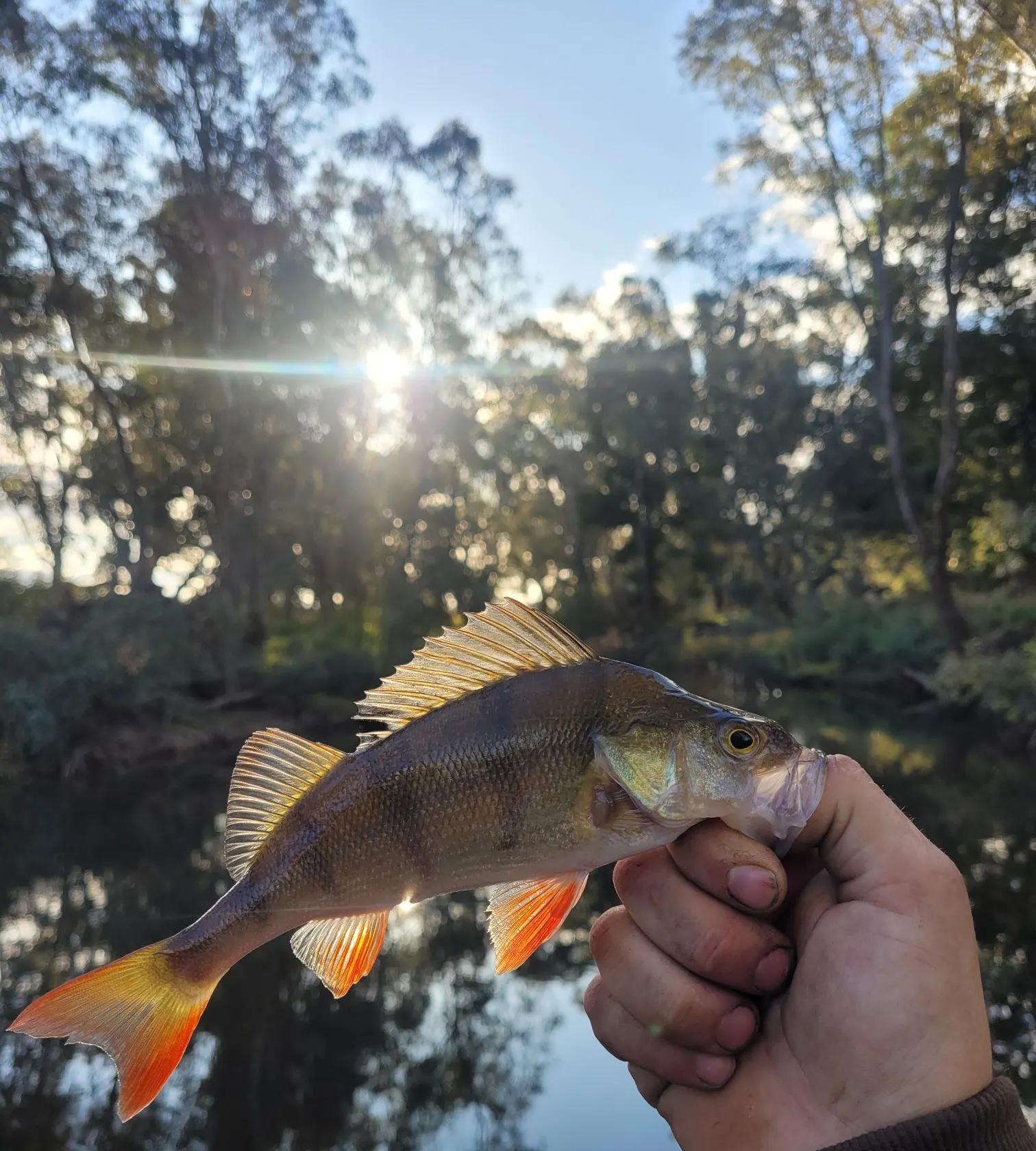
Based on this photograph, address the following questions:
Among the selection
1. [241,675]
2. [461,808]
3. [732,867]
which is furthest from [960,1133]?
[241,675]

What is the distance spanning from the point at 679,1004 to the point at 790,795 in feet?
1.82

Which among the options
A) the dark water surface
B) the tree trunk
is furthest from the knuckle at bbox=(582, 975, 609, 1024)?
the tree trunk

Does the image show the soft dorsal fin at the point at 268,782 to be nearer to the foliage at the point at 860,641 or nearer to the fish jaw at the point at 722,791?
the fish jaw at the point at 722,791

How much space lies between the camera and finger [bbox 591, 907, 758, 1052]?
1.68 metres

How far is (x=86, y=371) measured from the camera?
20.7 m

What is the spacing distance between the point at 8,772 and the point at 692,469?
28056 millimetres

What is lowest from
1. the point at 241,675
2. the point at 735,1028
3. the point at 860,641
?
the point at 735,1028

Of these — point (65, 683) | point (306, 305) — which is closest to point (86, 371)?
point (306, 305)

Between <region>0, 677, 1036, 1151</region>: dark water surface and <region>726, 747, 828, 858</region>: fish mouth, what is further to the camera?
<region>0, 677, 1036, 1151</region>: dark water surface

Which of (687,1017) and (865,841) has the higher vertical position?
(865,841)

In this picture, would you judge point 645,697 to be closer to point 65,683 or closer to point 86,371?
point 65,683

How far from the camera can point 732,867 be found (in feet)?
5.37

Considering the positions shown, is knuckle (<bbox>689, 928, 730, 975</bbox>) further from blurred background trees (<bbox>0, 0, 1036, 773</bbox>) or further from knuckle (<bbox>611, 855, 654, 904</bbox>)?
blurred background trees (<bbox>0, 0, 1036, 773</bbox>)

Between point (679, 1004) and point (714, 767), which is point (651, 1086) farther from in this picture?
point (714, 767)
